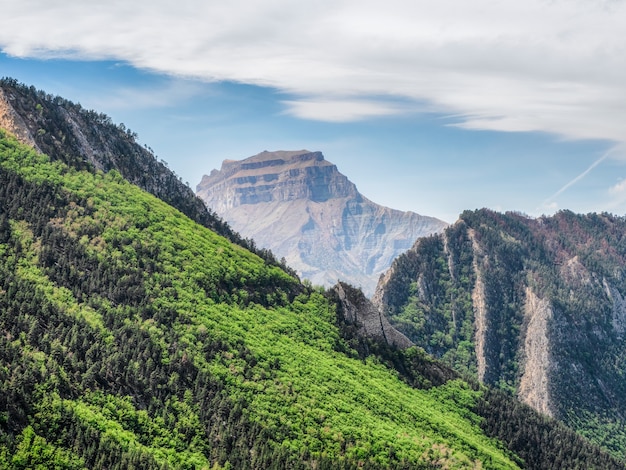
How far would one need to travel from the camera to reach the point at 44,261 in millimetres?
158875

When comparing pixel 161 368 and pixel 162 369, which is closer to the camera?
pixel 162 369

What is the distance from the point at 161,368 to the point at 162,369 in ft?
1.63

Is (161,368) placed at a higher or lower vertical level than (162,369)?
higher

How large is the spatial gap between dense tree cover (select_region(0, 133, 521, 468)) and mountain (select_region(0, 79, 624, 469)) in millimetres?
370

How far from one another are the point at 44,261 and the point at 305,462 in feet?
254

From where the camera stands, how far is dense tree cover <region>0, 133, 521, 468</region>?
116 meters

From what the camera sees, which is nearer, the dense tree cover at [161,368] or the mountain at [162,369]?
the mountain at [162,369]

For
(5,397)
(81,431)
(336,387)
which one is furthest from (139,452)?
(336,387)

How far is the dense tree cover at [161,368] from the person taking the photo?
116188mm

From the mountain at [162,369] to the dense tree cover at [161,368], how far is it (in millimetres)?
370

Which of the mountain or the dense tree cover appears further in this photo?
the dense tree cover

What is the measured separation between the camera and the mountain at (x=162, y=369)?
11600cm

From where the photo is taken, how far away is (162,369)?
141875 millimetres

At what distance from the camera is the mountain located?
116000mm
